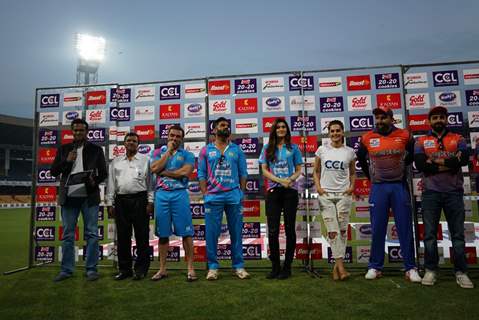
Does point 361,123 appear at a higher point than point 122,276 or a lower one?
higher

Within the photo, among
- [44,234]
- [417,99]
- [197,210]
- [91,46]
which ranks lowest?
[44,234]

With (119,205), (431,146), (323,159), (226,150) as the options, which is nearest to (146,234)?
(119,205)

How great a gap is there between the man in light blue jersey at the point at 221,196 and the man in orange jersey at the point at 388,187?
1748 mm

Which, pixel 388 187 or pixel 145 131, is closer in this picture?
pixel 388 187

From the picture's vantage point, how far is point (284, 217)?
4.16 meters

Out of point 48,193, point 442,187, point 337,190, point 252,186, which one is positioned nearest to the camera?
point 442,187

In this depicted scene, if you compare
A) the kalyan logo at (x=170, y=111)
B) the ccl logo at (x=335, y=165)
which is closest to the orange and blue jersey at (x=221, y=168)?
the ccl logo at (x=335, y=165)

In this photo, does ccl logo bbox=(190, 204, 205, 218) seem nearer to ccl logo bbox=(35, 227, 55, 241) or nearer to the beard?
the beard

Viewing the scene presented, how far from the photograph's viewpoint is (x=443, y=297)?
3.24 metres

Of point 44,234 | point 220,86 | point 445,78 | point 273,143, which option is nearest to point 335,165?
point 273,143

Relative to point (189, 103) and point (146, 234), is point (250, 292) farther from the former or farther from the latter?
point (189, 103)

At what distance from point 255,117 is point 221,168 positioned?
1.40 metres

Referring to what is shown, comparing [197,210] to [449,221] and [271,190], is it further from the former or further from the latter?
[449,221]

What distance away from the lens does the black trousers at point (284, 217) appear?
4117 millimetres
